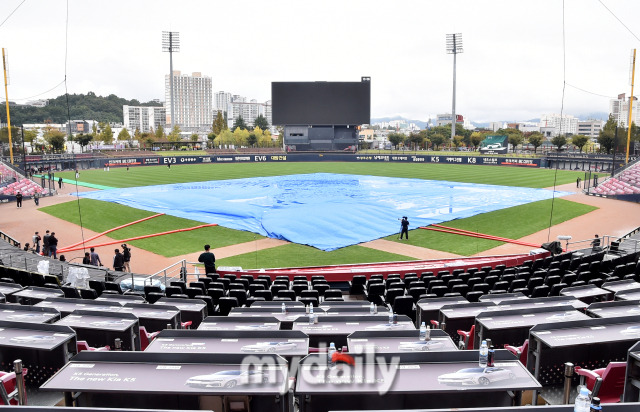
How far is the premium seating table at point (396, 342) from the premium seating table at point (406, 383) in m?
0.55

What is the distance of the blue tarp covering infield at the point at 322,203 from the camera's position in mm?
26906

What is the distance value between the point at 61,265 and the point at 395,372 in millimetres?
16460

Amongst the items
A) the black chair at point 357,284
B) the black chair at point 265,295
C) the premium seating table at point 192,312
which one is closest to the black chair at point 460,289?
the black chair at point 357,284

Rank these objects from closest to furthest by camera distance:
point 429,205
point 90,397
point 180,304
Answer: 1. point 90,397
2. point 180,304
3. point 429,205

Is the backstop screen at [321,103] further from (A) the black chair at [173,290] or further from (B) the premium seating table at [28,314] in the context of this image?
(B) the premium seating table at [28,314]

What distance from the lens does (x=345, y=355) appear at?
4398 millimetres

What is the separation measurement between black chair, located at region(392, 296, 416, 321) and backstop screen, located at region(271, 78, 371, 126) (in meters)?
87.9

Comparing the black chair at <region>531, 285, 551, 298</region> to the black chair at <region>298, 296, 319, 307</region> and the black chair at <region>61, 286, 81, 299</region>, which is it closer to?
the black chair at <region>298, 296, 319, 307</region>

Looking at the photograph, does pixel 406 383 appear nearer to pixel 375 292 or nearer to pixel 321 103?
pixel 375 292

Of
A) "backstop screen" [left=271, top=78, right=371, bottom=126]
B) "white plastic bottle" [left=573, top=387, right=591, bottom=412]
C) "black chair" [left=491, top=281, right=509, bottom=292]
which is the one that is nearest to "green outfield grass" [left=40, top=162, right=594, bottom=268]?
"black chair" [left=491, top=281, right=509, bottom=292]

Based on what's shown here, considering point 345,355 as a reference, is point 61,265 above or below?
below

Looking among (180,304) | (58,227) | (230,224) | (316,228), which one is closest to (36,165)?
(58,227)

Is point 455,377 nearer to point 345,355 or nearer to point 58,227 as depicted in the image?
point 345,355

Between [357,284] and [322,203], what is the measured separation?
20.7m
